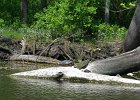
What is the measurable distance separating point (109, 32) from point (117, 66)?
1486 centimetres

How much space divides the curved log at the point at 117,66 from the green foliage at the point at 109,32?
12600 millimetres

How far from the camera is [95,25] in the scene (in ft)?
136

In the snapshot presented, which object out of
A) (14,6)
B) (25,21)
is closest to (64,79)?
(25,21)

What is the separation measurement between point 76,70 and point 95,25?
17042 mm

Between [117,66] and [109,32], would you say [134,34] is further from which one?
[109,32]

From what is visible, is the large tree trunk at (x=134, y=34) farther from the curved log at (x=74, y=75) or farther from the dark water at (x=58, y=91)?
the dark water at (x=58, y=91)

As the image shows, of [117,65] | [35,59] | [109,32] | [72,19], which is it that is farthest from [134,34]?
[72,19]

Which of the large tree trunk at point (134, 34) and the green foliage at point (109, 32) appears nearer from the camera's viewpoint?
the large tree trunk at point (134, 34)

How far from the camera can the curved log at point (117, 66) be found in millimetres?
25297

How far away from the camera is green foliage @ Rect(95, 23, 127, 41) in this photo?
38.8 meters

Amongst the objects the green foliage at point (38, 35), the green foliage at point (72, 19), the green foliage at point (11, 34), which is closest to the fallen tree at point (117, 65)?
the green foliage at point (38, 35)

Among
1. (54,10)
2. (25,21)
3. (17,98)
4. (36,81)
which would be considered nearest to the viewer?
(17,98)

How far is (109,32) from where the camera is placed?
40.1 metres

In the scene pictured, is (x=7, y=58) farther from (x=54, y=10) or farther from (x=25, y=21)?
(x=25, y=21)
